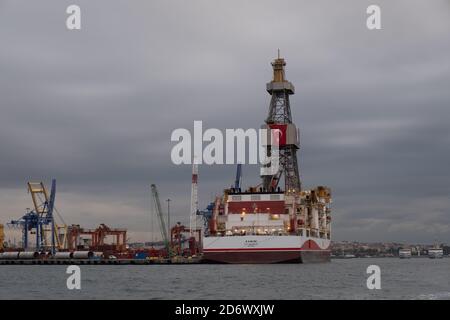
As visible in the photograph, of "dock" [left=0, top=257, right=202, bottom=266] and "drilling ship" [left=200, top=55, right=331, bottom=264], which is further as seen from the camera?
"dock" [left=0, top=257, right=202, bottom=266]

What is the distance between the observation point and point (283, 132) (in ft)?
432

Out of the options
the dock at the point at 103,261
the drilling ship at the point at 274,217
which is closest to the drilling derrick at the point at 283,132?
the drilling ship at the point at 274,217

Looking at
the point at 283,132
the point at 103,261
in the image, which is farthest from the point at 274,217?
the point at 103,261

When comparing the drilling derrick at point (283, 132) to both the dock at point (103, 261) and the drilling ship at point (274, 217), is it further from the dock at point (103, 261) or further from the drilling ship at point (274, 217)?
the dock at point (103, 261)

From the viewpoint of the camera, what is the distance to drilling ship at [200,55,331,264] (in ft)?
315

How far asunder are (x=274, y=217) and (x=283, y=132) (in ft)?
99.9

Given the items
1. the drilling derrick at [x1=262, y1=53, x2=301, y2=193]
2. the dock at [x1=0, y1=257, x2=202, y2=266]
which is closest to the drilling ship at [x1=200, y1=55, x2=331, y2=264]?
the drilling derrick at [x1=262, y1=53, x2=301, y2=193]

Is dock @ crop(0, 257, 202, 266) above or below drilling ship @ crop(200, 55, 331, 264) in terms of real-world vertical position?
below

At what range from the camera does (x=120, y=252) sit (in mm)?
163375

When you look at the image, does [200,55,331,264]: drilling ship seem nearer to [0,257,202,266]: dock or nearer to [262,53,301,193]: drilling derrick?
[262,53,301,193]: drilling derrick

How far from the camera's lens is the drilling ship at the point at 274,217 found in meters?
96.0
